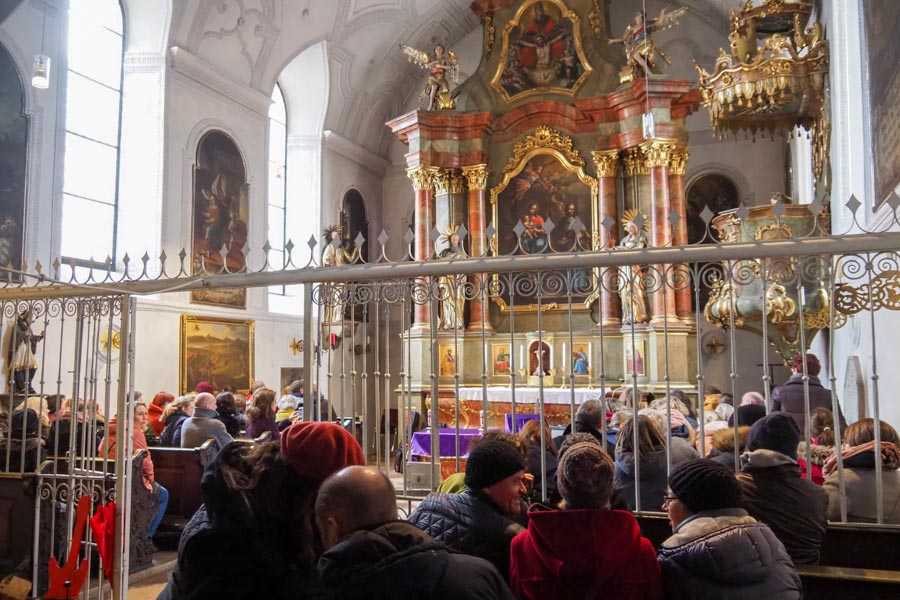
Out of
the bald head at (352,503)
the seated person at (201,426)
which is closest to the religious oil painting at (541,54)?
the seated person at (201,426)

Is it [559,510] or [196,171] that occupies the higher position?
[196,171]

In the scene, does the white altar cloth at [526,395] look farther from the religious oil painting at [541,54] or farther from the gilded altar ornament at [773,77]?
the religious oil painting at [541,54]

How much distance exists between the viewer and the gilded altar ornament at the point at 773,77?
290 inches

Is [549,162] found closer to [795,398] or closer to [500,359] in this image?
[500,359]

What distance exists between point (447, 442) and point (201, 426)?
2.05 meters

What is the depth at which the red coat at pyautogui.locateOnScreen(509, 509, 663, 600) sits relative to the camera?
2207 millimetres

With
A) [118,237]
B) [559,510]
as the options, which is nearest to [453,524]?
[559,510]

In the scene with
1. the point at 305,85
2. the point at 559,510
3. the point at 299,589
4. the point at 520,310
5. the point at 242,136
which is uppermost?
the point at 305,85

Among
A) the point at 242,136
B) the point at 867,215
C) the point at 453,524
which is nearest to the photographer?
the point at 453,524

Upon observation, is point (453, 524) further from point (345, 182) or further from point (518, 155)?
point (345, 182)

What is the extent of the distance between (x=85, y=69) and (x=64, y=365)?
4.17 metres

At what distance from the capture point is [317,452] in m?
2.19

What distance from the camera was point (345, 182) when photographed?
→ 1622 centimetres

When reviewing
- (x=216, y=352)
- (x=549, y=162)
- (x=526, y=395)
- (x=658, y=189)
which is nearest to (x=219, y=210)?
(x=216, y=352)
